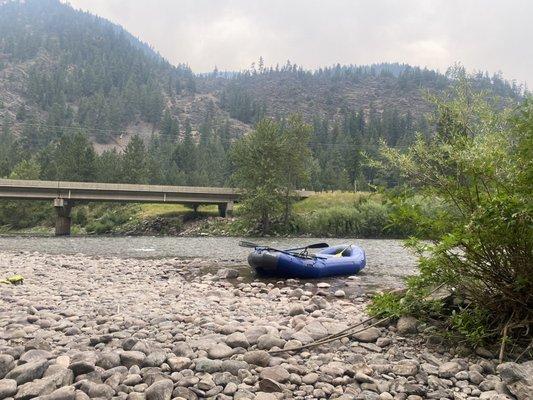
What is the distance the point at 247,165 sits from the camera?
4988cm

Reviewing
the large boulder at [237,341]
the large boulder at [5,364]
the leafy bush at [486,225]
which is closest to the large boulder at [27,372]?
the large boulder at [5,364]

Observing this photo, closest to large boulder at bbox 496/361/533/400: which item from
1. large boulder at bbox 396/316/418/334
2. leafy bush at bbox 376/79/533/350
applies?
leafy bush at bbox 376/79/533/350

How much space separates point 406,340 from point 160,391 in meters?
4.05

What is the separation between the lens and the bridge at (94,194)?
160 ft

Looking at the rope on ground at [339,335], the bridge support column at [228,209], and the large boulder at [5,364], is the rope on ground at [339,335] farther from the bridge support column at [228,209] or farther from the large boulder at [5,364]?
the bridge support column at [228,209]

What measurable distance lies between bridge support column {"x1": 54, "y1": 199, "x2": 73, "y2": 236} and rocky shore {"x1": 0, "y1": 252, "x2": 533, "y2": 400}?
142 feet

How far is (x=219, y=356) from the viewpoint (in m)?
6.51

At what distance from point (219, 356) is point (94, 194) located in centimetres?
4959

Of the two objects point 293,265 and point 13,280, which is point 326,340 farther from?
point 13,280

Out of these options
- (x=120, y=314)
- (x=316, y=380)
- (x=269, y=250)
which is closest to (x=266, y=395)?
(x=316, y=380)

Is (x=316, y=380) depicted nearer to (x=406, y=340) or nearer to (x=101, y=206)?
(x=406, y=340)

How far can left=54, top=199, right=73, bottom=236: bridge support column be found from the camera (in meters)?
50.3

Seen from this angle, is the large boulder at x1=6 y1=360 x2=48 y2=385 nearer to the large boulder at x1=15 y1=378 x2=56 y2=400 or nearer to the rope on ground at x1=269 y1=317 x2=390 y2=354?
the large boulder at x1=15 y1=378 x2=56 y2=400

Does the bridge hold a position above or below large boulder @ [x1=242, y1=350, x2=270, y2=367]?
above
